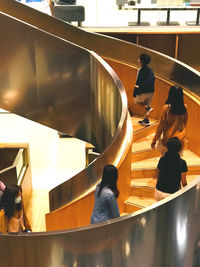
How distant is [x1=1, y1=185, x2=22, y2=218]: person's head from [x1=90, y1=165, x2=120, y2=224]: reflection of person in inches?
35.4

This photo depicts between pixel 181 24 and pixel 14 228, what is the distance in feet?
20.4

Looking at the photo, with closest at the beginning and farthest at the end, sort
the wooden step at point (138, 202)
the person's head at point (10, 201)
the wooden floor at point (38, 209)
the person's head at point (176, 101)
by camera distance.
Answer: the person's head at point (10, 201), the person's head at point (176, 101), the wooden step at point (138, 202), the wooden floor at point (38, 209)

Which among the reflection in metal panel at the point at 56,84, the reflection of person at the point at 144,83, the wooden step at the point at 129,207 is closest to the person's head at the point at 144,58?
the reflection of person at the point at 144,83

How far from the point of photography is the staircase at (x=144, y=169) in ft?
18.2

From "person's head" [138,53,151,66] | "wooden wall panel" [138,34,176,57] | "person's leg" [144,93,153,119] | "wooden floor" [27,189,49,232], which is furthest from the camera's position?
"wooden wall panel" [138,34,176,57]

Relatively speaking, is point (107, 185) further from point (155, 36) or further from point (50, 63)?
point (155, 36)

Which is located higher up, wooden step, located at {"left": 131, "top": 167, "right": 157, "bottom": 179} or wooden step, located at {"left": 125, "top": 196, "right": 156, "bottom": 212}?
wooden step, located at {"left": 131, "top": 167, "right": 157, "bottom": 179}

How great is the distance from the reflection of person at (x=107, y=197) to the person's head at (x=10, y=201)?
0.90m

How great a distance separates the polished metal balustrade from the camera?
11.8 ft

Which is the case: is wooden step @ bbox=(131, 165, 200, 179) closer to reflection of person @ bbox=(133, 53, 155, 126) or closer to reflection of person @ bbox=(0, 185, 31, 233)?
reflection of person @ bbox=(133, 53, 155, 126)

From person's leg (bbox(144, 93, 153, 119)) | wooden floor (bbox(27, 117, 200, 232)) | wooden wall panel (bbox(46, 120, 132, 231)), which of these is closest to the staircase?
wooden floor (bbox(27, 117, 200, 232))

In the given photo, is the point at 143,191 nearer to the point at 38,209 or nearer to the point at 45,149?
the point at 38,209

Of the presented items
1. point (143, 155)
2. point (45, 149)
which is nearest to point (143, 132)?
point (143, 155)

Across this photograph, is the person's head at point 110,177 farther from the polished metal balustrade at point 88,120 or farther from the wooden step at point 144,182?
the wooden step at point 144,182
